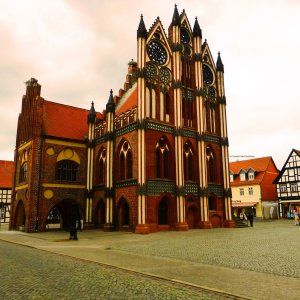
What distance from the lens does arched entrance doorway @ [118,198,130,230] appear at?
3316cm

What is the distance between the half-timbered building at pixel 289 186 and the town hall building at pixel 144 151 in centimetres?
2339

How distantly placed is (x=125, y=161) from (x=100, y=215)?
725 cm

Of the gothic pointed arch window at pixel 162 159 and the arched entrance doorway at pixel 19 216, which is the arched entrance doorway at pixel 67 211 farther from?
the gothic pointed arch window at pixel 162 159

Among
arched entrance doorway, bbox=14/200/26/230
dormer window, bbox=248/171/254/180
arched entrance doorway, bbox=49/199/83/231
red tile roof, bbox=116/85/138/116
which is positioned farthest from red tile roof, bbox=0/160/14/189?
dormer window, bbox=248/171/254/180

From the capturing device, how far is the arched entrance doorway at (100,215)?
3653 cm

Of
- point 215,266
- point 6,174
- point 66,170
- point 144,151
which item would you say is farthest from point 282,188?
point 215,266

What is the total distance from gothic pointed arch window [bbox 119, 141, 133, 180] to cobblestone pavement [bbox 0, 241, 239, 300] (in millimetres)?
20286

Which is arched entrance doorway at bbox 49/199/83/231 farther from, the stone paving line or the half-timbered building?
the half-timbered building

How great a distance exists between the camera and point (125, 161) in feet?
111

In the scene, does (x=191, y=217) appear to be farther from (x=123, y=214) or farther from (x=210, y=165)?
(x=123, y=214)

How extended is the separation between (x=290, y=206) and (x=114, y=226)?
35.7 meters

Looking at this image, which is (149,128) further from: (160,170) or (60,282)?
(60,282)

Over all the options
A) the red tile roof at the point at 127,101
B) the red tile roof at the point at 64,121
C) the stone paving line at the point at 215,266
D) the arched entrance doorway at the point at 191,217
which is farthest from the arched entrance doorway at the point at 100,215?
the stone paving line at the point at 215,266

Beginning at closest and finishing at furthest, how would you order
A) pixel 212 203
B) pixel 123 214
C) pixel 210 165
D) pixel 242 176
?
pixel 123 214 → pixel 212 203 → pixel 210 165 → pixel 242 176
